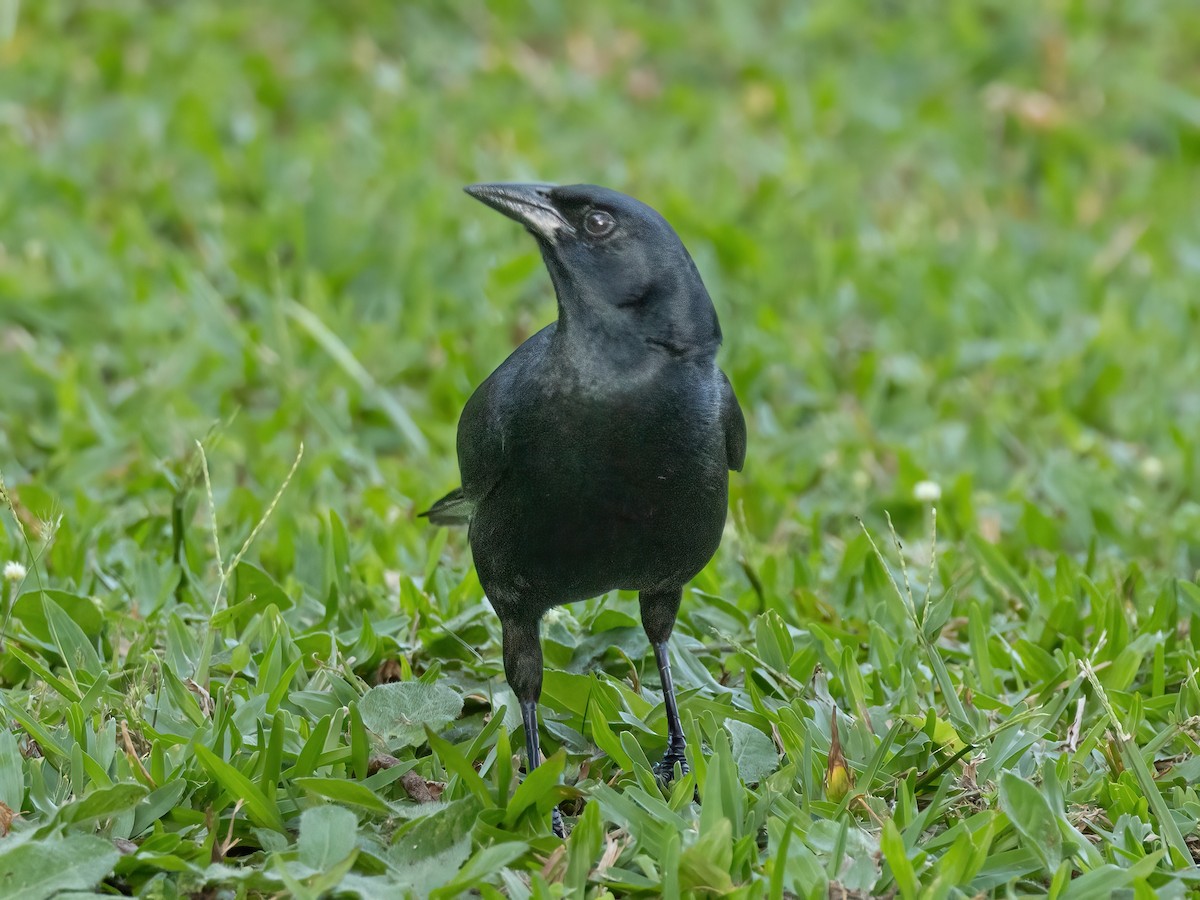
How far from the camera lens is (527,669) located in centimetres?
345

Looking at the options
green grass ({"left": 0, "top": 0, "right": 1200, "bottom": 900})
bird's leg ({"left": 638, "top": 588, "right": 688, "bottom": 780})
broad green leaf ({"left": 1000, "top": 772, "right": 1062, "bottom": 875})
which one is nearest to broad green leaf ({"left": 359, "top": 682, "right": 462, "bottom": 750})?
green grass ({"left": 0, "top": 0, "right": 1200, "bottom": 900})

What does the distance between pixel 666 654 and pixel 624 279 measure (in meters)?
0.97

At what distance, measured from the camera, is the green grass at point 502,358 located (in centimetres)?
317

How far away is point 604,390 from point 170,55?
5.37 m

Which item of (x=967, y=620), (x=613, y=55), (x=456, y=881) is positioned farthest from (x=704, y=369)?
(x=613, y=55)

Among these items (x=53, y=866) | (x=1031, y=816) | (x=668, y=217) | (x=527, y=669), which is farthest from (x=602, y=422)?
(x=668, y=217)

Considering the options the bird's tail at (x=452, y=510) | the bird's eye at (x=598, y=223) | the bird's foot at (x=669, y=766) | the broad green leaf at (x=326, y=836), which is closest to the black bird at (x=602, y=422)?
the bird's eye at (x=598, y=223)

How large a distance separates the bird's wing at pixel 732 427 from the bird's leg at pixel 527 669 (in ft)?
1.84

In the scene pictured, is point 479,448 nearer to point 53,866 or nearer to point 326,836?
point 326,836

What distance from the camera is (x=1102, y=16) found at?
29.2 ft

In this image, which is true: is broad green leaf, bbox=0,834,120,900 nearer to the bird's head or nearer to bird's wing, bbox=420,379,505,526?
bird's wing, bbox=420,379,505,526

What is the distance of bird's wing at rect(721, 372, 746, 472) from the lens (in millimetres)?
3322

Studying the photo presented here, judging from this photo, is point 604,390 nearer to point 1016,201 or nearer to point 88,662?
point 88,662

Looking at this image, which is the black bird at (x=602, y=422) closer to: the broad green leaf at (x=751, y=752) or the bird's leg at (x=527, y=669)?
the bird's leg at (x=527, y=669)
